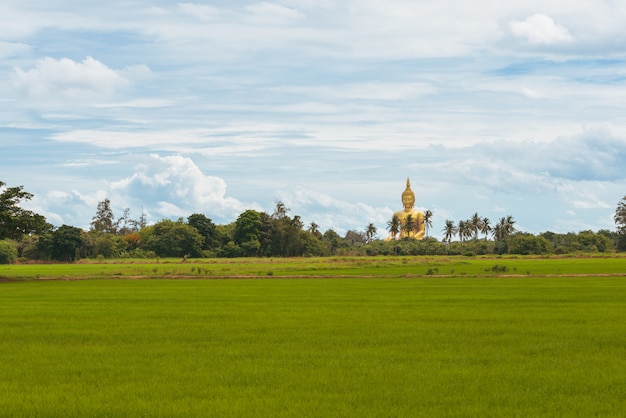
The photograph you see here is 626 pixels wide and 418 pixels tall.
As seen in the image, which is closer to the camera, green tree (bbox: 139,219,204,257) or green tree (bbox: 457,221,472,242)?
green tree (bbox: 139,219,204,257)

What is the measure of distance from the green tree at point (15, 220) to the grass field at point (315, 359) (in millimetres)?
27591

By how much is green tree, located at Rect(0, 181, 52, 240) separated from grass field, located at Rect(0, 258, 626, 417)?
27.6 m

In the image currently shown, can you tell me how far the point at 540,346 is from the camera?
18266mm

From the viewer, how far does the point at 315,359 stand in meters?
16.6

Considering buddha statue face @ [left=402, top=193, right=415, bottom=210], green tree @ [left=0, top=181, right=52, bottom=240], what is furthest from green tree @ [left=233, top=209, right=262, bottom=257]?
green tree @ [left=0, top=181, right=52, bottom=240]

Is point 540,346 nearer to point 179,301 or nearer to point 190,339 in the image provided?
point 190,339

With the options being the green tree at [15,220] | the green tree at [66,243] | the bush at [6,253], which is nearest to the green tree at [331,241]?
the green tree at [66,243]

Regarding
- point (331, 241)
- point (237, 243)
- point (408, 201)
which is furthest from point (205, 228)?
point (408, 201)

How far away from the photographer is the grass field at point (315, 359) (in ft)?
41.3

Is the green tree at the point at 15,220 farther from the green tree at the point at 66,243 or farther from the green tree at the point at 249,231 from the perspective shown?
the green tree at the point at 249,231

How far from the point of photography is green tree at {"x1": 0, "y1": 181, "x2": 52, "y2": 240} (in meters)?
56.6

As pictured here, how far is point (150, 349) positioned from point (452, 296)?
19.9 meters

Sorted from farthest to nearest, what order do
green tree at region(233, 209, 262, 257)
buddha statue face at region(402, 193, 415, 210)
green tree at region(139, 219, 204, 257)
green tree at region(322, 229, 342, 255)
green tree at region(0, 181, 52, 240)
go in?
buddha statue face at region(402, 193, 415, 210) → green tree at region(322, 229, 342, 255) → green tree at region(233, 209, 262, 257) → green tree at region(139, 219, 204, 257) → green tree at region(0, 181, 52, 240)

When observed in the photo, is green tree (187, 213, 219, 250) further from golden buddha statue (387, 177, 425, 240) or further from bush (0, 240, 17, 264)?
golden buddha statue (387, 177, 425, 240)
